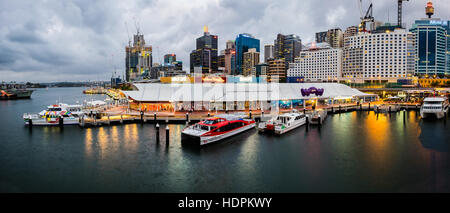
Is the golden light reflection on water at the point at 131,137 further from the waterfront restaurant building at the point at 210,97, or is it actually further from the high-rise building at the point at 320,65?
the high-rise building at the point at 320,65

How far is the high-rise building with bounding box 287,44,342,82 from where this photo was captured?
6230 inches

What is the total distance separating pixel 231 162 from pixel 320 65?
15829 centimetres

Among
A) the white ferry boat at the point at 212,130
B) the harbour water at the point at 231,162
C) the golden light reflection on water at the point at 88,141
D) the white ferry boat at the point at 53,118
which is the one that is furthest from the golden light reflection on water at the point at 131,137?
the white ferry boat at the point at 53,118

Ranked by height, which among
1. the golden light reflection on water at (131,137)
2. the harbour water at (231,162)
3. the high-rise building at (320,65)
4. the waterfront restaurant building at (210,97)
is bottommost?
the harbour water at (231,162)

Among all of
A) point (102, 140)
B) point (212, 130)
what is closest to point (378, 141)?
point (212, 130)

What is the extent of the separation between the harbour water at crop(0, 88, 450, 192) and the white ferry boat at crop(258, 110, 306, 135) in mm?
1214

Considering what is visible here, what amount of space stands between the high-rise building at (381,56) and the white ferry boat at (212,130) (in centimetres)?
13540

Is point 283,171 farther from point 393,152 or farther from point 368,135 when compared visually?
point 368,135

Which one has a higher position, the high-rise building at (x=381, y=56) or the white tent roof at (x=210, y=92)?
the high-rise building at (x=381, y=56)

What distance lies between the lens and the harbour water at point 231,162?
58.5ft

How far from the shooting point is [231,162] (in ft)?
73.7

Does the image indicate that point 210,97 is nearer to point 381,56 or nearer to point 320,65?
point 381,56

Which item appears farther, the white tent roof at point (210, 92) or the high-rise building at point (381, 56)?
the high-rise building at point (381, 56)

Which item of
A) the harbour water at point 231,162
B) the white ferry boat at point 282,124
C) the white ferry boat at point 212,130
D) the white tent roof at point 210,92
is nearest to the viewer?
the harbour water at point 231,162
